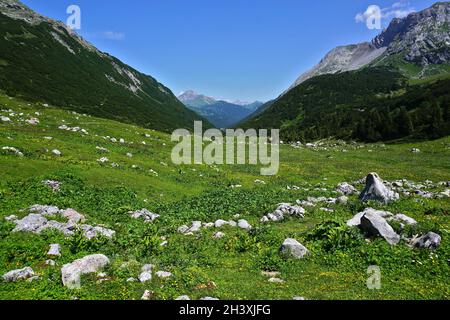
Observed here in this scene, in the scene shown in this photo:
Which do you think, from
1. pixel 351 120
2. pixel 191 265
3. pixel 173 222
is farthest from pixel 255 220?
pixel 351 120

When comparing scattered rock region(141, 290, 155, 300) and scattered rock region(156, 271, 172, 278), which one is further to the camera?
scattered rock region(156, 271, 172, 278)

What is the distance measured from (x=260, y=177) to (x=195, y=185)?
382 inches

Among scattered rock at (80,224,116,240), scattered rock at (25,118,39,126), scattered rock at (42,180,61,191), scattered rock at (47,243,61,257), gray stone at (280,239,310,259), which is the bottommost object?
gray stone at (280,239,310,259)

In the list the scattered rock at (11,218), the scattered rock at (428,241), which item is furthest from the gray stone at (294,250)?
the scattered rock at (11,218)

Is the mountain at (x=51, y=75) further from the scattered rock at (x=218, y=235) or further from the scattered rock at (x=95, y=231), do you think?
the scattered rock at (x=218, y=235)

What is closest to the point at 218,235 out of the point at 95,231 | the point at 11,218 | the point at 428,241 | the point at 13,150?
Answer: the point at 95,231

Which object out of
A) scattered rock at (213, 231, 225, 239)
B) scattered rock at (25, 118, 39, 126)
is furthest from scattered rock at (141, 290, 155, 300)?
scattered rock at (25, 118, 39, 126)

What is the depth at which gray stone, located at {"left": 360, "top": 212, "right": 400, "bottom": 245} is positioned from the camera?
1720cm

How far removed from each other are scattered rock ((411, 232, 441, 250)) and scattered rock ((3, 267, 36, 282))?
15961 millimetres

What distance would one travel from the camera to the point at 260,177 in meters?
41.1

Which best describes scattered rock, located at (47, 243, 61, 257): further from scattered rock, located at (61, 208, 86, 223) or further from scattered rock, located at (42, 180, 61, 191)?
scattered rock, located at (42, 180, 61, 191)

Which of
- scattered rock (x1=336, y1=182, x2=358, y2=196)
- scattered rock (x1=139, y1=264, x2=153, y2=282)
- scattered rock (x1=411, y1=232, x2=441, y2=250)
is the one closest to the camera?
scattered rock (x1=139, y1=264, x2=153, y2=282)

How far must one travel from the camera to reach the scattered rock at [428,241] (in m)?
15.8
